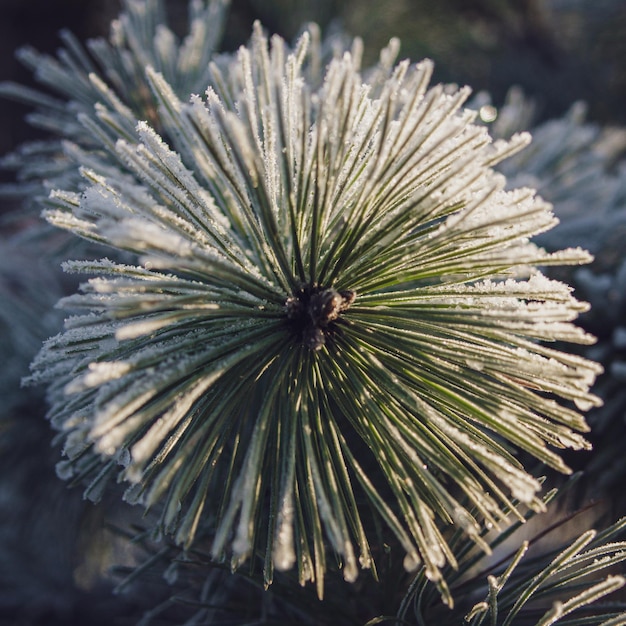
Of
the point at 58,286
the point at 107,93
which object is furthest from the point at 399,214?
the point at 58,286

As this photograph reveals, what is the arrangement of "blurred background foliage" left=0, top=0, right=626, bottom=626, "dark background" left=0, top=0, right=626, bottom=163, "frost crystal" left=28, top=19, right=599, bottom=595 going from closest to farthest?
1. "frost crystal" left=28, top=19, right=599, bottom=595
2. "blurred background foliage" left=0, top=0, right=626, bottom=626
3. "dark background" left=0, top=0, right=626, bottom=163

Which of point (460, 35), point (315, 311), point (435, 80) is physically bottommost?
point (315, 311)

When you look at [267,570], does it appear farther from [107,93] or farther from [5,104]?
[5,104]

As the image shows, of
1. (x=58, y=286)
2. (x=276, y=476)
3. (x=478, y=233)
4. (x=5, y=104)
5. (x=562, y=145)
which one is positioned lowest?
(x=58, y=286)

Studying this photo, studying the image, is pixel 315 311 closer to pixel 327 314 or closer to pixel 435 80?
pixel 327 314

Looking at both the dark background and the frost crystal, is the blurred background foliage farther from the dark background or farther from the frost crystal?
the frost crystal

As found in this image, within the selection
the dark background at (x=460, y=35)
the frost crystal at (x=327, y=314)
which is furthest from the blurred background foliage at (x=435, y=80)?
the frost crystal at (x=327, y=314)

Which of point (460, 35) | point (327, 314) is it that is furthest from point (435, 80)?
point (327, 314)

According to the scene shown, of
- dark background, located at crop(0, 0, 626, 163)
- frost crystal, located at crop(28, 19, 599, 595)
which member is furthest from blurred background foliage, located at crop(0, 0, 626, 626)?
frost crystal, located at crop(28, 19, 599, 595)

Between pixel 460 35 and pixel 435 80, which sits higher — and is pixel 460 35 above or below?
above
